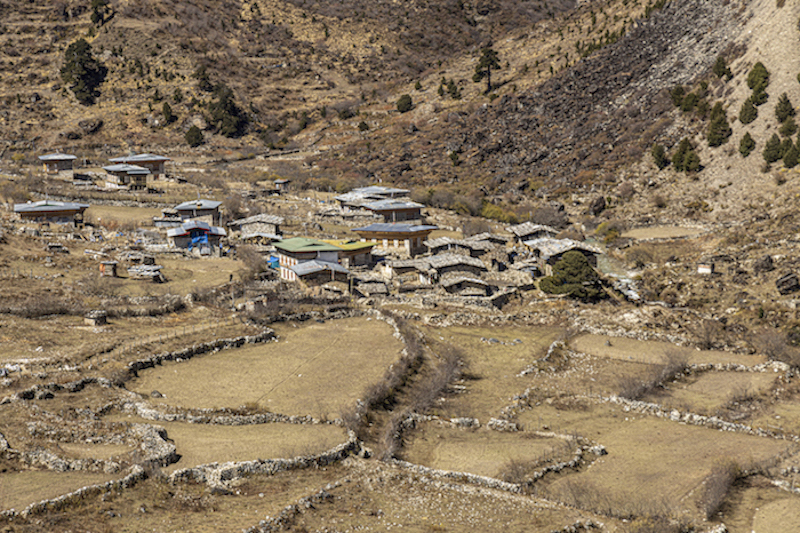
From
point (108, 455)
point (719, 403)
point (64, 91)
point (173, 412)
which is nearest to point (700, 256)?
point (719, 403)

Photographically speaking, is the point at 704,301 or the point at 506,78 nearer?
the point at 704,301

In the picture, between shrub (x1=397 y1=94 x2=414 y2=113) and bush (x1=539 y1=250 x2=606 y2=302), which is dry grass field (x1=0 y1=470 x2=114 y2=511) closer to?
bush (x1=539 y1=250 x2=606 y2=302)

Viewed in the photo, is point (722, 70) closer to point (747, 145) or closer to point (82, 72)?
point (747, 145)

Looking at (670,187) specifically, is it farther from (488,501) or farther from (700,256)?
(488,501)

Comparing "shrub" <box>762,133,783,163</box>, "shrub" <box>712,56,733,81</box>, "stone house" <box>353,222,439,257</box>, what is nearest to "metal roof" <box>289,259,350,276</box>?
"stone house" <box>353,222,439,257</box>

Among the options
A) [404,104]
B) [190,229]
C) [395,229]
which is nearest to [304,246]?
A: [395,229]

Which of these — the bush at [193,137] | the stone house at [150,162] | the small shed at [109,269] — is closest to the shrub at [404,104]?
the bush at [193,137]
